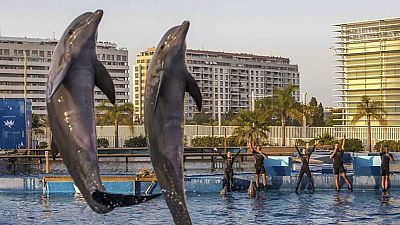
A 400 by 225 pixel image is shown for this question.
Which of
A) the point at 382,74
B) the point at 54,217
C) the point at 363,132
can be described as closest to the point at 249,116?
the point at 363,132

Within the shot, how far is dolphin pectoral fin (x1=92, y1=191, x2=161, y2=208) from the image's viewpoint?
8.09m

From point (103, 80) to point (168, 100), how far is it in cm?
83

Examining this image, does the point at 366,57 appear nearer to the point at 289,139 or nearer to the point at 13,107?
the point at 289,139

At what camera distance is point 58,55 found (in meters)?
8.47

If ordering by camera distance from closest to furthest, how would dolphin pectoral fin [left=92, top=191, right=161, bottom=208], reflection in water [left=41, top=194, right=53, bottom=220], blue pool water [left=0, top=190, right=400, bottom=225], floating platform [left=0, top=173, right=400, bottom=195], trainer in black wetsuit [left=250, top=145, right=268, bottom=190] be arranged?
dolphin pectoral fin [left=92, top=191, right=161, bottom=208], blue pool water [left=0, top=190, right=400, bottom=225], reflection in water [left=41, top=194, right=53, bottom=220], trainer in black wetsuit [left=250, top=145, right=268, bottom=190], floating platform [left=0, top=173, right=400, bottom=195]

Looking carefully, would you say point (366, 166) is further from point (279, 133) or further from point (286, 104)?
point (279, 133)

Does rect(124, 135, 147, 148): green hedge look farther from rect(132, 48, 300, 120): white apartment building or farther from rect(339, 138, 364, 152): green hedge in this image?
rect(132, 48, 300, 120): white apartment building

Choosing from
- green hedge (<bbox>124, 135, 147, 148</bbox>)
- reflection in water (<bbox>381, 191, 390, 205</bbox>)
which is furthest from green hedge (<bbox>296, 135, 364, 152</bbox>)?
reflection in water (<bbox>381, 191, 390, 205</bbox>)

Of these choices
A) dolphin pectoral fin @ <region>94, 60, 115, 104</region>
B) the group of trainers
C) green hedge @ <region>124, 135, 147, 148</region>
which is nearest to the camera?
dolphin pectoral fin @ <region>94, 60, 115, 104</region>

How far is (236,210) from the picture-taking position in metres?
23.0

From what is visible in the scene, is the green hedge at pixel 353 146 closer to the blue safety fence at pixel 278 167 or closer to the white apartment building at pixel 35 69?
the blue safety fence at pixel 278 167

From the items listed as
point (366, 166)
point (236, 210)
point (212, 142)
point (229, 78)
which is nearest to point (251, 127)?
point (212, 142)

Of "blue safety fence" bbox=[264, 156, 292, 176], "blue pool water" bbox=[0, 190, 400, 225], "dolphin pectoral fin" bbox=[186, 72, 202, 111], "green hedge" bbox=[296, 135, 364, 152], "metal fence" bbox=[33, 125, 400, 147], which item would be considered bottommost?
"blue pool water" bbox=[0, 190, 400, 225]

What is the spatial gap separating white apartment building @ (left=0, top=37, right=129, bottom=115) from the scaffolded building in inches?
1565
